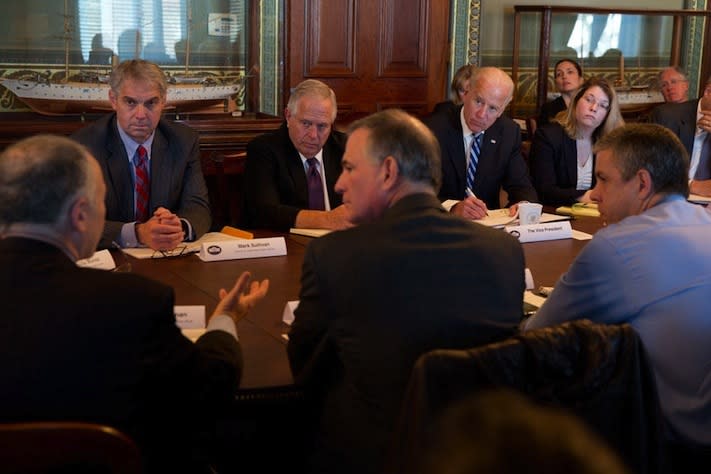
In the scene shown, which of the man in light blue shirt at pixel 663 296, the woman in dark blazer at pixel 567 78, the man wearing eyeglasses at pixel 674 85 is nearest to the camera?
the man in light blue shirt at pixel 663 296

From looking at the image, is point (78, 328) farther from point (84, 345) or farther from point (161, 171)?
point (161, 171)

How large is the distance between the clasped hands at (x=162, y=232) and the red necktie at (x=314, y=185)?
0.85m

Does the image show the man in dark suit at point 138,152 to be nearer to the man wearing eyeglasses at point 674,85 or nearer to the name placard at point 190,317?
the name placard at point 190,317

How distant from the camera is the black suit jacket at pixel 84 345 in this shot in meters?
1.57

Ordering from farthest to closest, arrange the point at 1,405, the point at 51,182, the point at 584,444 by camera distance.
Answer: the point at 51,182
the point at 1,405
the point at 584,444

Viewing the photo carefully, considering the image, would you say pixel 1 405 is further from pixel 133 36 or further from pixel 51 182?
pixel 133 36

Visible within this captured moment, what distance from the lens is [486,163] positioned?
4.45 meters

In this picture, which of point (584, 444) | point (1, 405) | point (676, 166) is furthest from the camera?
point (676, 166)

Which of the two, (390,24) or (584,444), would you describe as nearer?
(584,444)

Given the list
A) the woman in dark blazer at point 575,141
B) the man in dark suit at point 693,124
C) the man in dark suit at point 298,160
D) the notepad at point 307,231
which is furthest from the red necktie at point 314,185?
the man in dark suit at point 693,124

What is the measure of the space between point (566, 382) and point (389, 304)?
1.20ft

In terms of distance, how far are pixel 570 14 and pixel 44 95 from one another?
478 centimetres

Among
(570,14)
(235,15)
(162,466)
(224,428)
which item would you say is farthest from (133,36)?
(162,466)

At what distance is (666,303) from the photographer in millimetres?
2188
